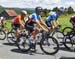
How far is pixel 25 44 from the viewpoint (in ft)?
45.7

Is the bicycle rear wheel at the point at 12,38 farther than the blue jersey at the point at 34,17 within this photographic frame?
Yes

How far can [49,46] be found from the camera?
1345cm

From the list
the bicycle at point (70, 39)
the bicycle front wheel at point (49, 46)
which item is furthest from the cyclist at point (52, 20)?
the bicycle front wheel at point (49, 46)

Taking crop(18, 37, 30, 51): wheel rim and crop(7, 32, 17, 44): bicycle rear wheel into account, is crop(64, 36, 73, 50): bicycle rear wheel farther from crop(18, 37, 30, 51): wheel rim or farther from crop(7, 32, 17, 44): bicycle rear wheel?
crop(7, 32, 17, 44): bicycle rear wheel

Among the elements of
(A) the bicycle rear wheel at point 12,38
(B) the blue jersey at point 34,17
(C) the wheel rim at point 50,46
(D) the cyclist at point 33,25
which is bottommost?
(C) the wheel rim at point 50,46

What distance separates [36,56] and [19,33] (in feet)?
5.85

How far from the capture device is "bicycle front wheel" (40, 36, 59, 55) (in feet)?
43.0

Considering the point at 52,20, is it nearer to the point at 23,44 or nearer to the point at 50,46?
the point at 23,44

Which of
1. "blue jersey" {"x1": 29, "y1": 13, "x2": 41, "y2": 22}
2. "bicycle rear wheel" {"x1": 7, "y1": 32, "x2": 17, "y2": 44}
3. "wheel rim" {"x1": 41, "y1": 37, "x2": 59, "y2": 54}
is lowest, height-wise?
"wheel rim" {"x1": 41, "y1": 37, "x2": 59, "y2": 54}

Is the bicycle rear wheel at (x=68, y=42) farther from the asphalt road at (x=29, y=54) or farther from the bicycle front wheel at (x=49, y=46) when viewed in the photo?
the bicycle front wheel at (x=49, y=46)

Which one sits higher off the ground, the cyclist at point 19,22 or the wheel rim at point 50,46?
the cyclist at point 19,22

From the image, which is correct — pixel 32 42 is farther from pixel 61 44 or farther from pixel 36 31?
pixel 61 44

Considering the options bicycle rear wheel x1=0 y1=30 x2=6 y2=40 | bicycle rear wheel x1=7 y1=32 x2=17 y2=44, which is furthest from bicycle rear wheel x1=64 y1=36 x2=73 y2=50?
bicycle rear wheel x1=0 y1=30 x2=6 y2=40

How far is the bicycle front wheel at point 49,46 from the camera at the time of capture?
13.1 metres
